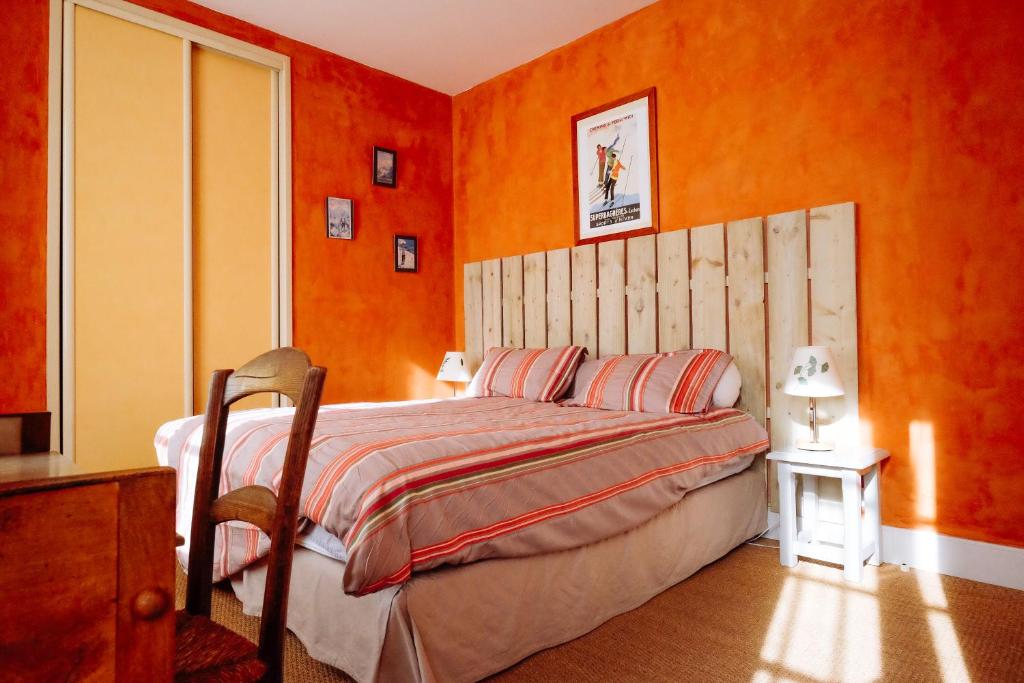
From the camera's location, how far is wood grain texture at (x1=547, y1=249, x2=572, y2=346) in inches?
149

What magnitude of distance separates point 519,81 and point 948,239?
2.84 meters

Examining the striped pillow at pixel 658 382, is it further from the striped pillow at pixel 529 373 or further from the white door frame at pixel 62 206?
the white door frame at pixel 62 206

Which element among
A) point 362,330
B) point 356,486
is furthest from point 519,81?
point 356,486

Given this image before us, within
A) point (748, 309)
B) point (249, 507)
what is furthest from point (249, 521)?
point (748, 309)

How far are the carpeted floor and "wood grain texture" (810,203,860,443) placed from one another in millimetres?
665

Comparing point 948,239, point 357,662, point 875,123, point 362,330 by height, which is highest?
point 875,123

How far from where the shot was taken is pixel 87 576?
2.03ft

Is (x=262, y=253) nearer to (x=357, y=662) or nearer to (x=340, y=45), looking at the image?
(x=340, y=45)

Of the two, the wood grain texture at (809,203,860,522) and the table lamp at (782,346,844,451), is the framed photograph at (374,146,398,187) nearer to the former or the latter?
the wood grain texture at (809,203,860,522)

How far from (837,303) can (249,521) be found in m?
2.55

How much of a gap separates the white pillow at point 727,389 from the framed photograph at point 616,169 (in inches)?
39.5

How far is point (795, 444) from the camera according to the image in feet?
8.79

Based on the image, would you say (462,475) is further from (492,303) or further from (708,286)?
(492,303)

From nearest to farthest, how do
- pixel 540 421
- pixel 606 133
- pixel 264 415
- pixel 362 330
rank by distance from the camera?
pixel 540 421
pixel 264 415
pixel 606 133
pixel 362 330
